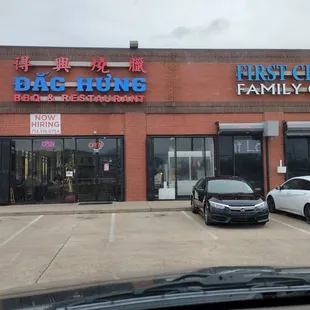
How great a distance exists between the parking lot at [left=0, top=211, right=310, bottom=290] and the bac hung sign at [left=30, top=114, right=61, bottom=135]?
5733 mm

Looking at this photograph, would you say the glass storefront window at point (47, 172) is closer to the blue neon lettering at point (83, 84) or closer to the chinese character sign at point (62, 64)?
the blue neon lettering at point (83, 84)

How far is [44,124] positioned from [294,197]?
11.9 m

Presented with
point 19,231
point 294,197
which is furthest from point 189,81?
point 19,231

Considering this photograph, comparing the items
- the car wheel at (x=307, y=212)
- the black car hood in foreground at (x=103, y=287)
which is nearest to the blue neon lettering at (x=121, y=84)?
the car wheel at (x=307, y=212)

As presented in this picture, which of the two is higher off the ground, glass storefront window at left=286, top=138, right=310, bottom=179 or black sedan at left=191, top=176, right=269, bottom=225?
glass storefront window at left=286, top=138, right=310, bottom=179

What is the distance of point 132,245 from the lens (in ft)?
32.7

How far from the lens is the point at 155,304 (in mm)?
2027

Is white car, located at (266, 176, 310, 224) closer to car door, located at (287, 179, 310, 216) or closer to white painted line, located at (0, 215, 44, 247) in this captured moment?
car door, located at (287, 179, 310, 216)

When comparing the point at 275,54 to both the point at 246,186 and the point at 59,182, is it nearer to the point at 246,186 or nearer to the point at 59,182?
the point at 246,186

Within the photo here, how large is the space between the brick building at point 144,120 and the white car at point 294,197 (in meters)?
4.98

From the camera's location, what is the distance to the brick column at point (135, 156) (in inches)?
785

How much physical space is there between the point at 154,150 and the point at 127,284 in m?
17.7

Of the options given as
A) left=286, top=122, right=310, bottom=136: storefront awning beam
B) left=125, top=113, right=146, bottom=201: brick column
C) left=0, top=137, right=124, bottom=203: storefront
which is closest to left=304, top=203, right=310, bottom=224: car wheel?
left=286, top=122, right=310, bottom=136: storefront awning beam

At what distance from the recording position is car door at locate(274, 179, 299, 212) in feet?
47.4
